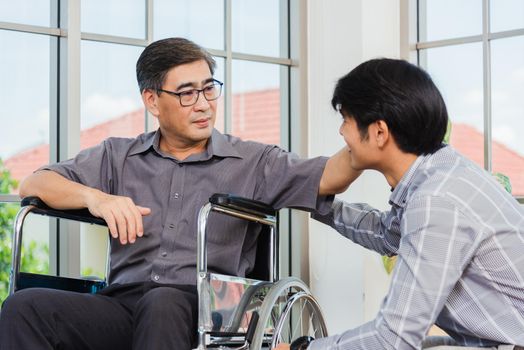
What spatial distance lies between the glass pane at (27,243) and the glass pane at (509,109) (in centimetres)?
172

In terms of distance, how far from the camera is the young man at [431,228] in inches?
64.8

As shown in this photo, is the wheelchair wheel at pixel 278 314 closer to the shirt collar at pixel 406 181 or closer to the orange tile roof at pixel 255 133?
the shirt collar at pixel 406 181

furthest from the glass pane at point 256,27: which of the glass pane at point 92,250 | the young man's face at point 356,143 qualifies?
the young man's face at point 356,143

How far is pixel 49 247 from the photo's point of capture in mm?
3021

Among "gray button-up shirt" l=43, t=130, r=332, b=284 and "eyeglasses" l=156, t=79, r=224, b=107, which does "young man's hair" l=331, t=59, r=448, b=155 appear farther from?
"eyeglasses" l=156, t=79, r=224, b=107

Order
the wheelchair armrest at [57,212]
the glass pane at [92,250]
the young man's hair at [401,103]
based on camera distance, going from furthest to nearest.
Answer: the glass pane at [92,250], the wheelchair armrest at [57,212], the young man's hair at [401,103]

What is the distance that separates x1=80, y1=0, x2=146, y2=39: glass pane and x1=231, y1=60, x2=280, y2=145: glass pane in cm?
47

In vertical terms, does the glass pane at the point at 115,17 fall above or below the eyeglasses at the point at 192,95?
above

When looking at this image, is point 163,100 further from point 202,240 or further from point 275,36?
point 275,36

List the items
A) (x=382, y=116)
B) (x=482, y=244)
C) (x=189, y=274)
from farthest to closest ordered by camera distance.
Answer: (x=189, y=274), (x=382, y=116), (x=482, y=244)

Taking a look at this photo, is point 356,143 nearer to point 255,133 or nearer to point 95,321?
point 95,321

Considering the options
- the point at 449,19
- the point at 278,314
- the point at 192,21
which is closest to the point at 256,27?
the point at 192,21

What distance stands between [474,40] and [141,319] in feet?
6.65

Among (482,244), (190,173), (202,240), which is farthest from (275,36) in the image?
(482,244)
